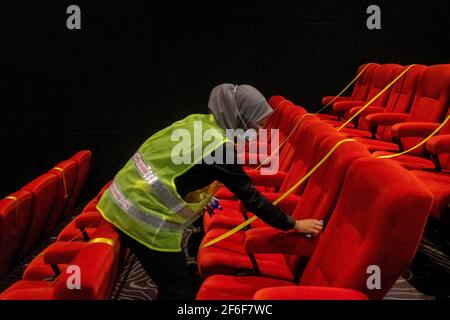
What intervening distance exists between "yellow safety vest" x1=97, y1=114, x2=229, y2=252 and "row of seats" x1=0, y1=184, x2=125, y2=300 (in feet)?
0.22

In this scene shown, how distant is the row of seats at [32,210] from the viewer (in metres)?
1.40

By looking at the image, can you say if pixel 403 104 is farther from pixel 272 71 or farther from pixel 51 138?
pixel 51 138

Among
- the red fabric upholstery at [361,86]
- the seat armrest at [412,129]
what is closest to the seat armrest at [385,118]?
the seat armrest at [412,129]

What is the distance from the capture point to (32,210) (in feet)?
5.14

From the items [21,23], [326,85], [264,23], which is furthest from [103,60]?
[326,85]

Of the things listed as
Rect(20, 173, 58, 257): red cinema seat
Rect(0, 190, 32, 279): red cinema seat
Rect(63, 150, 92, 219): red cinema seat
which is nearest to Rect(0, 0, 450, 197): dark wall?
Rect(63, 150, 92, 219): red cinema seat

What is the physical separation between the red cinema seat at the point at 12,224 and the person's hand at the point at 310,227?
2.64 feet

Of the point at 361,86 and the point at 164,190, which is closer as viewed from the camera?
the point at 164,190

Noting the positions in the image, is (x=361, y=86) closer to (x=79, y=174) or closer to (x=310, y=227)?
(x=79, y=174)

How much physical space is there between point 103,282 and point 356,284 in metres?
0.43

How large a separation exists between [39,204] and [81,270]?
2.89 ft

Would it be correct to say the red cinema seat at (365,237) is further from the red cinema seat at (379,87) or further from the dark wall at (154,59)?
the dark wall at (154,59)

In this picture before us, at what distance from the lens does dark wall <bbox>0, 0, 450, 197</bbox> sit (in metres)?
2.76

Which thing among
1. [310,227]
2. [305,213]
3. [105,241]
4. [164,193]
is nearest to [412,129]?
[305,213]
